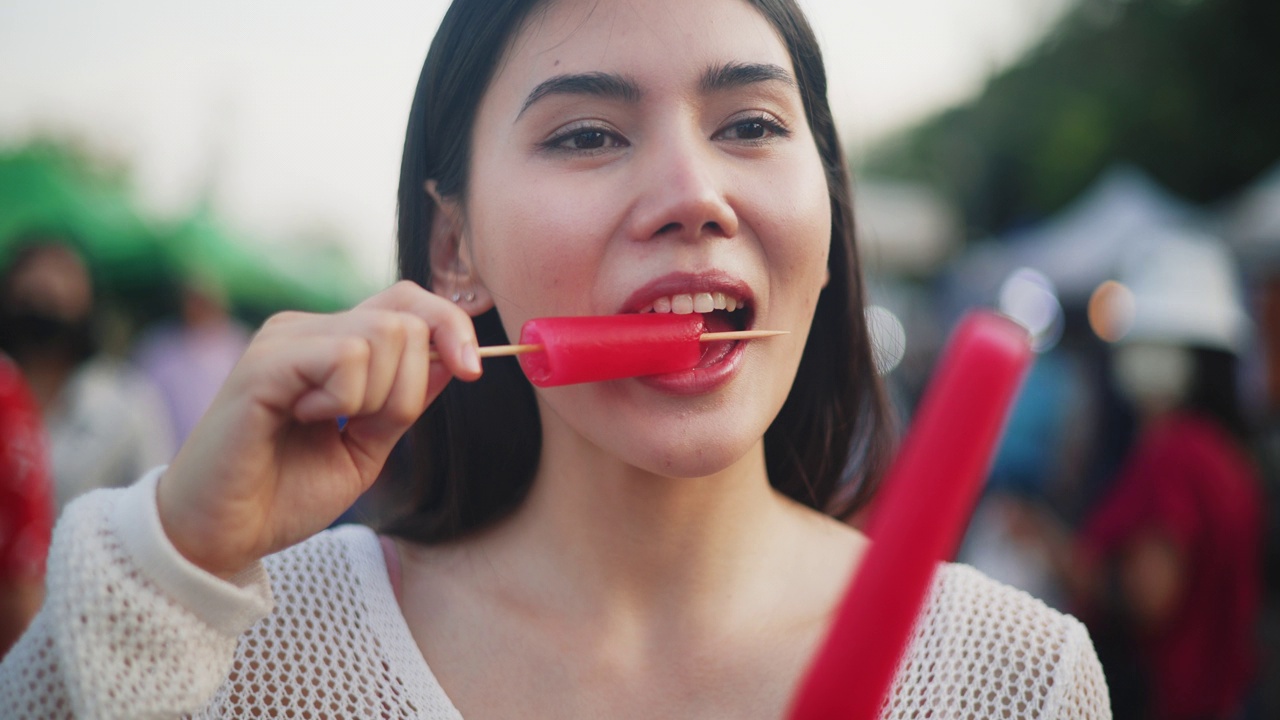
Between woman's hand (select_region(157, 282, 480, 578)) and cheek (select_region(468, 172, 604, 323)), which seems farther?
cheek (select_region(468, 172, 604, 323))

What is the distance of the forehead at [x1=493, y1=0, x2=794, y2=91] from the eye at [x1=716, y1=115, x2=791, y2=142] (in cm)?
12

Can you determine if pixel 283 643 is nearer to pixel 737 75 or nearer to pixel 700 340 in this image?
pixel 700 340

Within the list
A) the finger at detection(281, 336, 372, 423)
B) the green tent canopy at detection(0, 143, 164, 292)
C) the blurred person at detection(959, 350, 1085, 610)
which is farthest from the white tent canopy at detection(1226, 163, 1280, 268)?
the green tent canopy at detection(0, 143, 164, 292)

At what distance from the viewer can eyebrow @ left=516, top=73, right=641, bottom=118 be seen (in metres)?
1.82

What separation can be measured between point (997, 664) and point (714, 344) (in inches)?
32.8

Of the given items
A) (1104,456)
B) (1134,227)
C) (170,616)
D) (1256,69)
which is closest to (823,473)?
(170,616)

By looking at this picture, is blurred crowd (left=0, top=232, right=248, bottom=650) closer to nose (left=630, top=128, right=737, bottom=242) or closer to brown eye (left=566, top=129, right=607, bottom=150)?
brown eye (left=566, top=129, right=607, bottom=150)

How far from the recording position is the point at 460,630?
77.1 inches

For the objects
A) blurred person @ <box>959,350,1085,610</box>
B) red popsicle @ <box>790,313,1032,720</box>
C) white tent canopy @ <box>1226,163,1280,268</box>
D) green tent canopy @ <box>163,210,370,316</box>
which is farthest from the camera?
green tent canopy @ <box>163,210,370,316</box>

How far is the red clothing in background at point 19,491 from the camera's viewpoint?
3559mm

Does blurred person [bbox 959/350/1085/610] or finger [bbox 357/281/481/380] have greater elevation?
blurred person [bbox 959/350/1085/610]

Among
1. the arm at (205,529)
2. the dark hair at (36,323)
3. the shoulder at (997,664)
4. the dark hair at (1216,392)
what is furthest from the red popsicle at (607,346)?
the dark hair at (1216,392)

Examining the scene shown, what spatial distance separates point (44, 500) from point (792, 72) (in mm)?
3346

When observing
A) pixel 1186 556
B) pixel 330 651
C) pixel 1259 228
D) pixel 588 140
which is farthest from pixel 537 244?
A: pixel 1259 228
